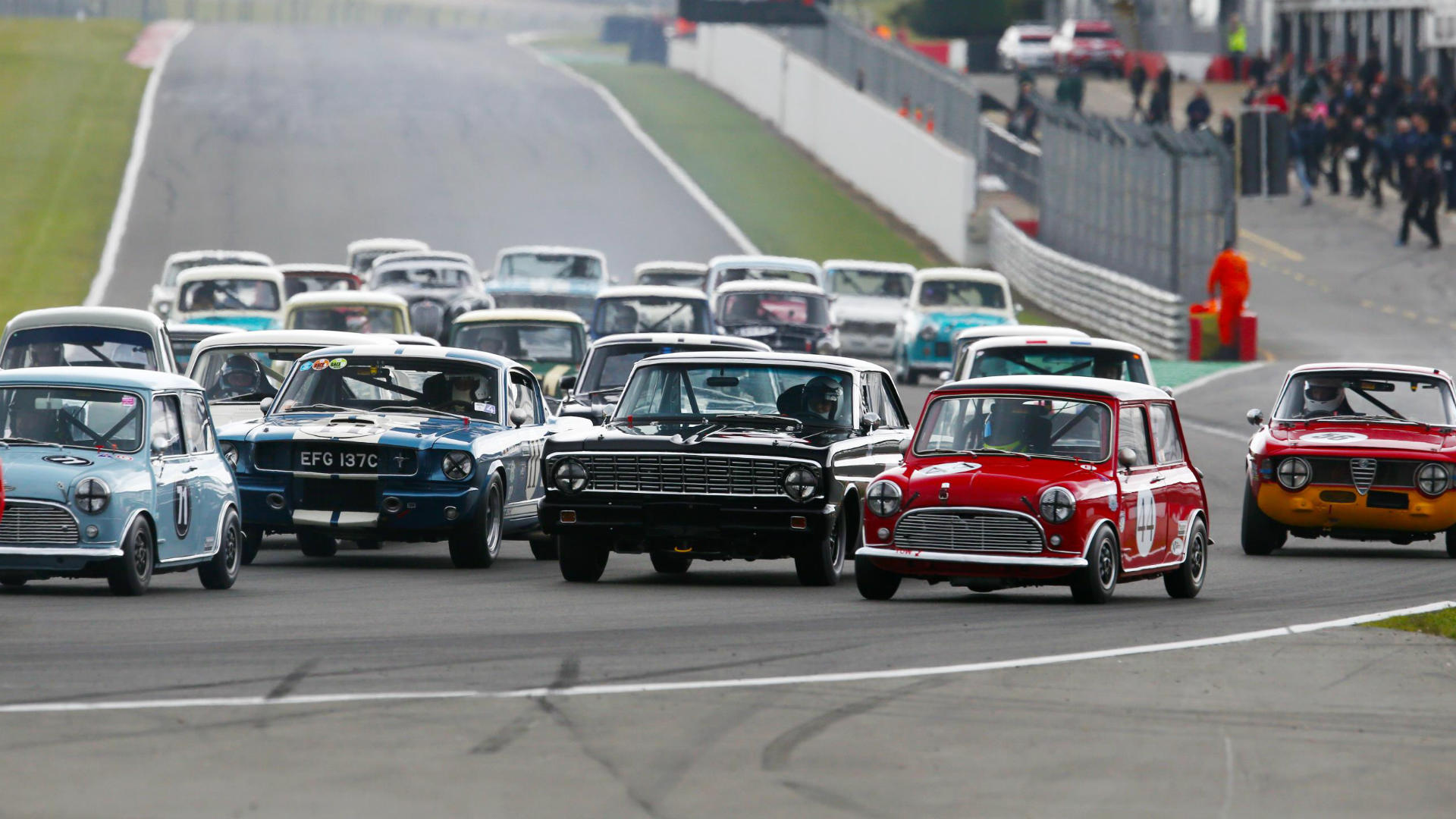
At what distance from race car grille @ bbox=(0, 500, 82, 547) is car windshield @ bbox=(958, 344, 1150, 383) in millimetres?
8416

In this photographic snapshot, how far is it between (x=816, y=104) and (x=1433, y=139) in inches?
844

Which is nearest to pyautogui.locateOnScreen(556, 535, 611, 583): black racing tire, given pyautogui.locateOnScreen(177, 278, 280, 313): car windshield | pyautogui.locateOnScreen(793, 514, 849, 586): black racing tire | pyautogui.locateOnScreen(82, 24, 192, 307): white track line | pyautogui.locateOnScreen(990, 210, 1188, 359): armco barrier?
pyautogui.locateOnScreen(793, 514, 849, 586): black racing tire

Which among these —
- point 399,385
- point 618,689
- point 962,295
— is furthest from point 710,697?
point 962,295

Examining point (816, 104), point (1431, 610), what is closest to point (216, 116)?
point (816, 104)

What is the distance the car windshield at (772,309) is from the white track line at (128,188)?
33.1 ft

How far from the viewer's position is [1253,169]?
122ft

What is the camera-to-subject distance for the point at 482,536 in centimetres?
1584

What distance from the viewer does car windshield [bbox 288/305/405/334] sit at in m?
25.9

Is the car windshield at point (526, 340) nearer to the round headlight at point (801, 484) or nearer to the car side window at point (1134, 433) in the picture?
the round headlight at point (801, 484)

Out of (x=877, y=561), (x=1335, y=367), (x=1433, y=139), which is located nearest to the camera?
(x=877, y=561)

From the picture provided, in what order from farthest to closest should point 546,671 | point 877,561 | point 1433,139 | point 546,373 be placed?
1. point 1433,139
2. point 546,373
3. point 877,561
4. point 546,671

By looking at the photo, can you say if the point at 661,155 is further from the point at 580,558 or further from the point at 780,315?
the point at 580,558

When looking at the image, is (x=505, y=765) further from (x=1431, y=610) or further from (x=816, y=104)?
(x=816, y=104)

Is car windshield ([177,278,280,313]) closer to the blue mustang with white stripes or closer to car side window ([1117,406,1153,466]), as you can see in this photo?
the blue mustang with white stripes
